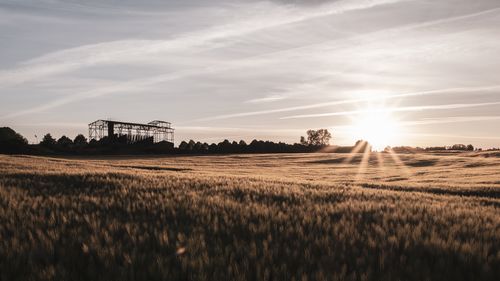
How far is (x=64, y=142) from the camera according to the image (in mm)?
83562

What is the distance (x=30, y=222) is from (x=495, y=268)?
513cm

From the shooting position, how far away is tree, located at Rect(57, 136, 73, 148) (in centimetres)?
8206

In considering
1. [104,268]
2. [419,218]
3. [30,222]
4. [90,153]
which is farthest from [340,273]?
[90,153]

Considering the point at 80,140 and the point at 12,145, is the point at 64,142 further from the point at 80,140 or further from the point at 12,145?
the point at 12,145

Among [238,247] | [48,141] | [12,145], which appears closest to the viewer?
[238,247]

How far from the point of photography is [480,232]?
4594mm

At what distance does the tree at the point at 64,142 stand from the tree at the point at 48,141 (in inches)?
48.5

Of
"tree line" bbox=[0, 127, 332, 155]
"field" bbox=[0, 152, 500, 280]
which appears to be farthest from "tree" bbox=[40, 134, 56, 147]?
"field" bbox=[0, 152, 500, 280]

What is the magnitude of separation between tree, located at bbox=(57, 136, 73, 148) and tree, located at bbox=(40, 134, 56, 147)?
1.23m

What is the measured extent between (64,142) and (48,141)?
10.6 feet

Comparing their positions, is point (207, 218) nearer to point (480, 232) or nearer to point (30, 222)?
point (30, 222)

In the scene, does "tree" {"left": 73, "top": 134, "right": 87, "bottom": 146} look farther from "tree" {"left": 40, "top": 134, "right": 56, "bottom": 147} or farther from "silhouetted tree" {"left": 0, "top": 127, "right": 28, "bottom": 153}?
"silhouetted tree" {"left": 0, "top": 127, "right": 28, "bottom": 153}

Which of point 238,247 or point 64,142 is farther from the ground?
point 64,142

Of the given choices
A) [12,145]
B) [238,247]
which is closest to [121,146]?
[12,145]
